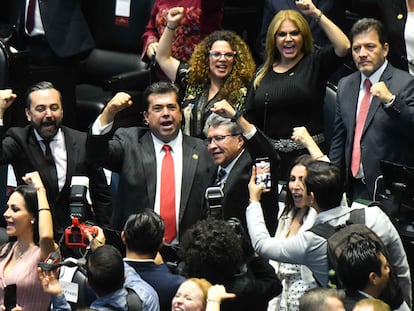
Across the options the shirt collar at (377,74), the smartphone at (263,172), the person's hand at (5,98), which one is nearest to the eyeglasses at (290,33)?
the shirt collar at (377,74)

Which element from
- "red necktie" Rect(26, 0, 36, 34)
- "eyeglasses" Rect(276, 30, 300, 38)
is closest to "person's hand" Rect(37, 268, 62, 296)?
"eyeglasses" Rect(276, 30, 300, 38)

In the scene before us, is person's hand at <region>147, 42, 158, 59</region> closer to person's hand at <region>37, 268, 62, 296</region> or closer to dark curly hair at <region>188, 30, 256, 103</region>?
dark curly hair at <region>188, 30, 256, 103</region>

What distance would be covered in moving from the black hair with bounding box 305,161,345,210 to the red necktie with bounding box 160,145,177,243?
933 mm

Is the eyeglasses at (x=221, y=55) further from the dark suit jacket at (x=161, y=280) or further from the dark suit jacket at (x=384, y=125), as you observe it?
the dark suit jacket at (x=161, y=280)

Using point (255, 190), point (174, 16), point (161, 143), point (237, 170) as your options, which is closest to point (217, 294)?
point (255, 190)

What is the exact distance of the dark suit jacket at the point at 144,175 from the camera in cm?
591

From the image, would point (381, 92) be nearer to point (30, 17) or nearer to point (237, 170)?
point (237, 170)

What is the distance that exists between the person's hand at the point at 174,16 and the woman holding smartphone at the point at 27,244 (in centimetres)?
149

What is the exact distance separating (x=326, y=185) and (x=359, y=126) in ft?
3.60

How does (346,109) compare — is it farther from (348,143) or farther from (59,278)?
(59,278)

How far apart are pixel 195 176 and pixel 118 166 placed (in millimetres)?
391

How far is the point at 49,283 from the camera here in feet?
16.5

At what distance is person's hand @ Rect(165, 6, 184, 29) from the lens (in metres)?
6.71

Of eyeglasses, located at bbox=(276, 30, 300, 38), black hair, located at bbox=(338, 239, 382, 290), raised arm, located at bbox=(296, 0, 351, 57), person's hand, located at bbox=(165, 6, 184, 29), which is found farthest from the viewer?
person's hand, located at bbox=(165, 6, 184, 29)
